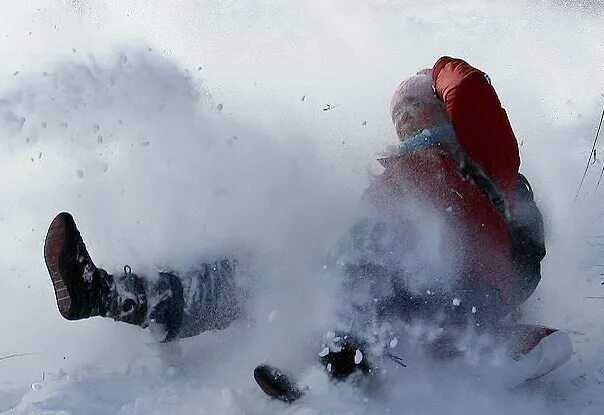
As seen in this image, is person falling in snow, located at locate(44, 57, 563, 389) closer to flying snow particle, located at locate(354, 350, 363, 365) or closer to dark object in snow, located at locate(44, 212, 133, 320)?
dark object in snow, located at locate(44, 212, 133, 320)

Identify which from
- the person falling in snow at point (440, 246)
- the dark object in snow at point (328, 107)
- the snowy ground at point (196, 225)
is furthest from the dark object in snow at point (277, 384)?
the dark object in snow at point (328, 107)

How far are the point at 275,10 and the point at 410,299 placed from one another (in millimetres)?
5911

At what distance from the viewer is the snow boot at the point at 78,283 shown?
2236 mm

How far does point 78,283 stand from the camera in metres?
2.27

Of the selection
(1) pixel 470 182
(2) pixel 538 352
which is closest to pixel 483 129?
(1) pixel 470 182

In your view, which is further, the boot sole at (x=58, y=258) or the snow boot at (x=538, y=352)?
the snow boot at (x=538, y=352)

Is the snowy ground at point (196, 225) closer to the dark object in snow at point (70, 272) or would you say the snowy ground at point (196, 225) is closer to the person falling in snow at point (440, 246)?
the person falling in snow at point (440, 246)

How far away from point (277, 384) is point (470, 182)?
99 cm

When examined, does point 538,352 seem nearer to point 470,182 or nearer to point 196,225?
point 470,182

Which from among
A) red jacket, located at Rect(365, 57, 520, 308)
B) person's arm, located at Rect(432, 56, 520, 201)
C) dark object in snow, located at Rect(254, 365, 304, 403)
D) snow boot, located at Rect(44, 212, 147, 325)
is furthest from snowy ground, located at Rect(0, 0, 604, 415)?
person's arm, located at Rect(432, 56, 520, 201)

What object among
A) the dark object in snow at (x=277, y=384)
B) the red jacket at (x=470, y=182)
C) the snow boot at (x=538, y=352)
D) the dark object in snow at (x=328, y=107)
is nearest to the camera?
the dark object in snow at (x=277, y=384)

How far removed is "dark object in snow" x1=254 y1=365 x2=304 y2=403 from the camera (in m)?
2.23

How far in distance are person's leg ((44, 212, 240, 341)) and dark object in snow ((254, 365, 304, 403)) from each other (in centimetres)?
37

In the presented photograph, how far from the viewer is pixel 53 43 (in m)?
3.83
